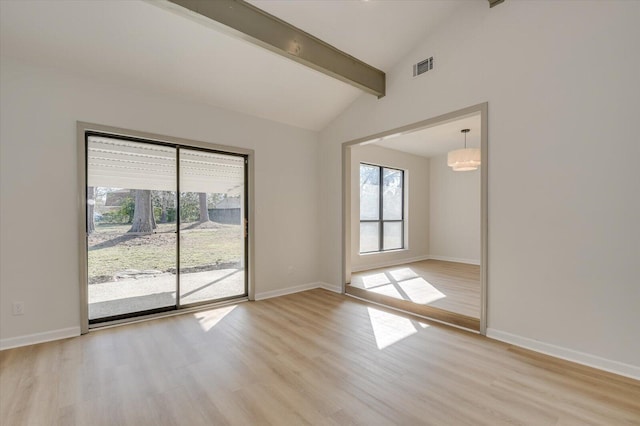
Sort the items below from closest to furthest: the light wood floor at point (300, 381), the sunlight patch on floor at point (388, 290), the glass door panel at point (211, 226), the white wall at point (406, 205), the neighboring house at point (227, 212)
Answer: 1. the light wood floor at point (300, 381)
2. the glass door panel at point (211, 226)
3. the neighboring house at point (227, 212)
4. the sunlight patch on floor at point (388, 290)
5. the white wall at point (406, 205)

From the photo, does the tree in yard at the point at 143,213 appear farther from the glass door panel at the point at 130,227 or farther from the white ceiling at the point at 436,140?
the white ceiling at the point at 436,140

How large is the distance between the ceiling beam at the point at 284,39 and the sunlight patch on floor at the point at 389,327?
3.02 metres

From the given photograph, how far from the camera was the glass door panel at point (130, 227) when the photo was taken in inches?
133

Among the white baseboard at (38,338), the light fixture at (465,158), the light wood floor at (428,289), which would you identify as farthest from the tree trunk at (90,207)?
the light fixture at (465,158)

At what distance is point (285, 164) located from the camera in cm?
482

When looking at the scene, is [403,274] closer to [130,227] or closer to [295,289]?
[295,289]

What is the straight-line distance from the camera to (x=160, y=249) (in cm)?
376

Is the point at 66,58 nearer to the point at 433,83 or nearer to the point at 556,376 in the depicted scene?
the point at 433,83

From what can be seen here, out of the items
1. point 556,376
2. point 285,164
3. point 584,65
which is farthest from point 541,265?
point 285,164

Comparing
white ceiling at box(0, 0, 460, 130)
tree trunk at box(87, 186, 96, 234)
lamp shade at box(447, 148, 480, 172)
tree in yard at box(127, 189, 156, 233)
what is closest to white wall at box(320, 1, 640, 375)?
white ceiling at box(0, 0, 460, 130)

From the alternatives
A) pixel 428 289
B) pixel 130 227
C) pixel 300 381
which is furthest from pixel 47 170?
pixel 428 289

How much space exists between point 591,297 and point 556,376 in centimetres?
74

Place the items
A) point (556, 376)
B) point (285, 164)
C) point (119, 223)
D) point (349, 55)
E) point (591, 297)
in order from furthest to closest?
point (285, 164)
point (349, 55)
point (119, 223)
point (591, 297)
point (556, 376)

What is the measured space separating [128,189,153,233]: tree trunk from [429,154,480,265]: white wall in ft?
21.8
